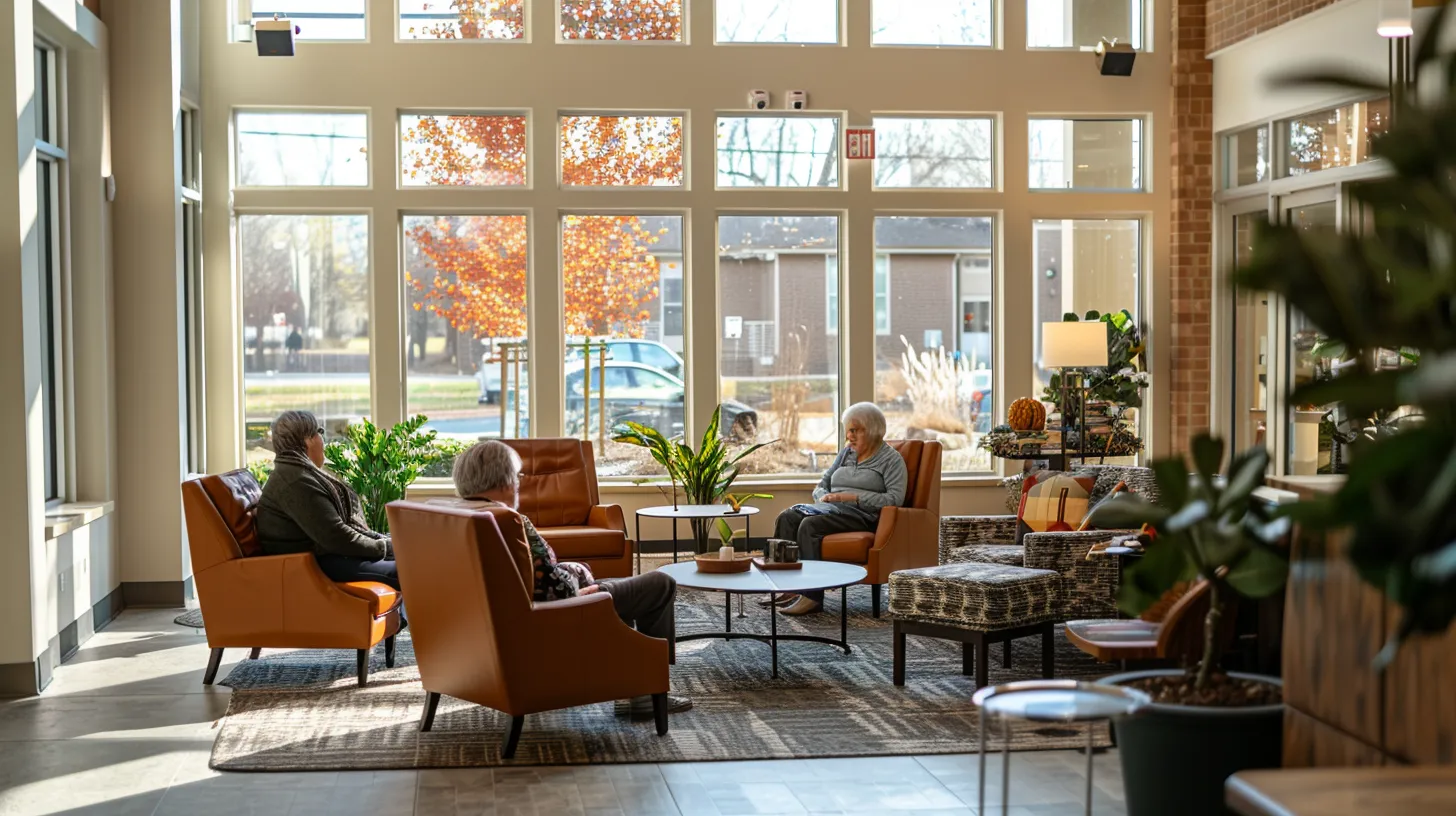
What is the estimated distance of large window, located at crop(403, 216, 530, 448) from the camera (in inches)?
395

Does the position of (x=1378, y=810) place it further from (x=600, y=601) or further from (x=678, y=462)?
(x=678, y=462)

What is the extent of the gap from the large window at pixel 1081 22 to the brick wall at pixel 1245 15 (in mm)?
361

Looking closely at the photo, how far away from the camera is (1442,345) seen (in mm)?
1620

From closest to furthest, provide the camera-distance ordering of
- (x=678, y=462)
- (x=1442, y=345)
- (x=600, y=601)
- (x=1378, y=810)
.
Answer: (x=1442, y=345)
(x=1378, y=810)
(x=600, y=601)
(x=678, y=462)

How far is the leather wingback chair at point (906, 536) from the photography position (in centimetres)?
773

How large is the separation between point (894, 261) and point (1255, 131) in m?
2.62

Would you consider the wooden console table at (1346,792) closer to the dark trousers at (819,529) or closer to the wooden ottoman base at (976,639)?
the wooden ottoman base at (976,639)

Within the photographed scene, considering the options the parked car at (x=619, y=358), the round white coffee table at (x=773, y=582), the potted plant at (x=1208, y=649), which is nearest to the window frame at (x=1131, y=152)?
the parked car at (x=619, y=358)

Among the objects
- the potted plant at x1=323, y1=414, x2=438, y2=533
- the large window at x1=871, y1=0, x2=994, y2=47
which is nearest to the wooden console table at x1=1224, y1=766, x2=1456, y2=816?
the potted plant at x1=323, y1=414, x2=438, y2=533

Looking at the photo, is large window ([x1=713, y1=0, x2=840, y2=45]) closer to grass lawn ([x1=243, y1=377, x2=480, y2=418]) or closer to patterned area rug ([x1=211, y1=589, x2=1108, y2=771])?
grass lawn ([x1=243, y1=377, x2=480, y2=418])

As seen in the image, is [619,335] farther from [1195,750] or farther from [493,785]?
[1195,750]

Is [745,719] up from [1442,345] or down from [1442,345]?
down

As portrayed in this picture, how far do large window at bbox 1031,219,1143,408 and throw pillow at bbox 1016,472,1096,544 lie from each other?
3135mm

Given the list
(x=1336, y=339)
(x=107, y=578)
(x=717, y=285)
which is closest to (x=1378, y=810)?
(x=1336, y=339)
